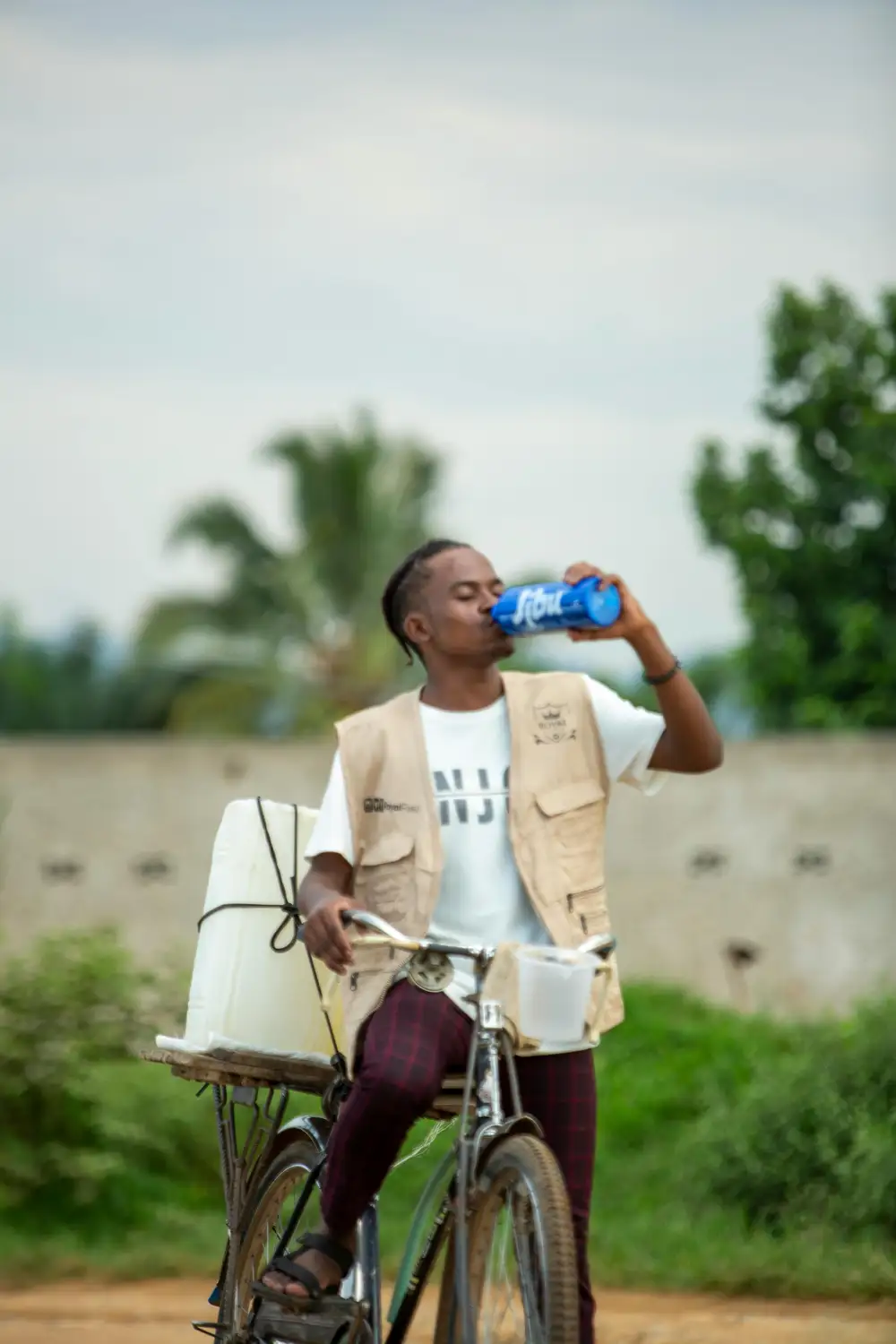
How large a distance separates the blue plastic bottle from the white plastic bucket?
560mm

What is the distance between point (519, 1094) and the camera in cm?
358

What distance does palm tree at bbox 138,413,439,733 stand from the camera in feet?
76.3

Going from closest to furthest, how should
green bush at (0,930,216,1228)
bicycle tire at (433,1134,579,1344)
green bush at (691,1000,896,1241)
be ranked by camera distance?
1. bicycle tire at (433,1134,579,1344)
2. green bush at (691,1000,896,1241)
3. green bush at (0,930,216,1228)

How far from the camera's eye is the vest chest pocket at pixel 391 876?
365cm

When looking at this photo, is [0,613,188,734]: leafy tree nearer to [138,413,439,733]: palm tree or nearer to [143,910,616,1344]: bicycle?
[138,413,439,733]: palm tree

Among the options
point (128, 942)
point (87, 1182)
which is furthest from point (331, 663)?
point (87, 1182)

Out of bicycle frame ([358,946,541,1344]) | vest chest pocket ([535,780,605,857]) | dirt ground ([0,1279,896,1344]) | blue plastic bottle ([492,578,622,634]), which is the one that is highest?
blue plastic bottle ([492,578,622,634])

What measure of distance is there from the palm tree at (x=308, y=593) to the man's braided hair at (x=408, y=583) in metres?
18.7

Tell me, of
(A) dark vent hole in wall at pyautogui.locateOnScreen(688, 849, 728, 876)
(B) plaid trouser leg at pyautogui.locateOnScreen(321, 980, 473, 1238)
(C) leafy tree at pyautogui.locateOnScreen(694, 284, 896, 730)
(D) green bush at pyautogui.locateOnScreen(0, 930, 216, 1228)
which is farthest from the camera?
(C) leafy tree at pyautogui.locateOnScreen(694, 284, 896, 730)

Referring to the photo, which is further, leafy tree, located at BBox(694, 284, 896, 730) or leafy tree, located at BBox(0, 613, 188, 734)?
leafy tree, located at BBox(0, 613, 188, 734)

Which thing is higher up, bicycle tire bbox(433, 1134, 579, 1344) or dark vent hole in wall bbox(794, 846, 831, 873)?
dark vent hole in wall bbox(794, 846, 831, 873)

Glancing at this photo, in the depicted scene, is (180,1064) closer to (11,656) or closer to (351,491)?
(351,491)

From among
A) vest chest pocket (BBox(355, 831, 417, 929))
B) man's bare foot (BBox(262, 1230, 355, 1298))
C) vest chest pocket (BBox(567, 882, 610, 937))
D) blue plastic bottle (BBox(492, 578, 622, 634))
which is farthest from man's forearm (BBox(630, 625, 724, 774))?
man's bare foot (BBox(262, 1230, 355, 1298))

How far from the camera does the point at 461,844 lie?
3670mm
